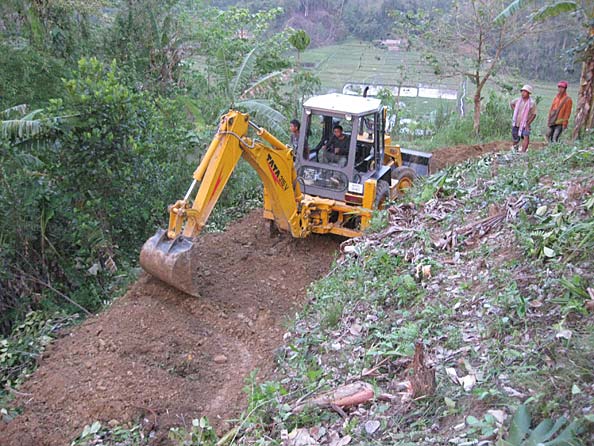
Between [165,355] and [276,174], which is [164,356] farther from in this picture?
[276,174]

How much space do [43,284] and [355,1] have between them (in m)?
25.3

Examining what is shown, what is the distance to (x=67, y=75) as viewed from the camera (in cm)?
1118

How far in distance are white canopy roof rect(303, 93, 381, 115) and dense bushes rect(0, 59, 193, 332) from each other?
2591 mm

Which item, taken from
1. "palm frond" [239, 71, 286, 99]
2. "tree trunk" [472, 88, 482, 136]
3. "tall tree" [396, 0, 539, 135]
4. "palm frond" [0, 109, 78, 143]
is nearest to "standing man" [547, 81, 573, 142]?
"tall tree" [396, 0, 539, 135]

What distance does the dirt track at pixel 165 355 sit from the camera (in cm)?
464

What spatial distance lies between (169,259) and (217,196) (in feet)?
3.48

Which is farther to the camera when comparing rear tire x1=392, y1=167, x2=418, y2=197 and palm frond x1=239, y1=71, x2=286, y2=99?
palm frond x1=239, y1=71, x2=286, y2=99

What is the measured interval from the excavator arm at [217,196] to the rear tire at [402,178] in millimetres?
2217

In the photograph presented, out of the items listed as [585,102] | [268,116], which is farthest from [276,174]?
[585,102]

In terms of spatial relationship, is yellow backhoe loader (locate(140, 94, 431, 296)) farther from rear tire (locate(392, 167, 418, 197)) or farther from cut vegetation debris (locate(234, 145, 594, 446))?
cut vegetation debris (locate(234, 145, 594, 446))

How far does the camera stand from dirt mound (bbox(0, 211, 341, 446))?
15.2 ft

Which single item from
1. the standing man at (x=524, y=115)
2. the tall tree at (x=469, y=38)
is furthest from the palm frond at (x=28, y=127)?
the tall tree at (x=469, y=38)

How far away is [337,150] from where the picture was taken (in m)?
7.99

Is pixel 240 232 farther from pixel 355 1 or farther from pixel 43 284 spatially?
pixel 355 1
